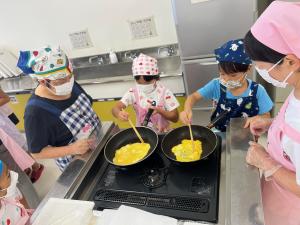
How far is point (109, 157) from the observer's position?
1.31 m

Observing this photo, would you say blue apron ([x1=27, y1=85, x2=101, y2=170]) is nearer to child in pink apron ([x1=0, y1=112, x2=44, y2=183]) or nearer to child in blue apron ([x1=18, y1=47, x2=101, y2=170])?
child in blue apron ([x1=18, y1=47, x2=101, y2=170])

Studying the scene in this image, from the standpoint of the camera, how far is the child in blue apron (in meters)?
1.39

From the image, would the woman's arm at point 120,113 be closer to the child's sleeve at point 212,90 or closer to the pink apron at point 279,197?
the child's sleeve at point 212,90

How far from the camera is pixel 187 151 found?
1196mm

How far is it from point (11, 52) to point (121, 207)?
318 cm

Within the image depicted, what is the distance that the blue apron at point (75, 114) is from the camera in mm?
1452

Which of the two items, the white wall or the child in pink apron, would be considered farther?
the white wall

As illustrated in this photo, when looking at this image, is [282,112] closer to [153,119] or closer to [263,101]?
[263,101]

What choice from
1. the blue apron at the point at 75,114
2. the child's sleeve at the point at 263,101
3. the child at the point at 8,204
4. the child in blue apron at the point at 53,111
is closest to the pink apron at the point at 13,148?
the blue apron at the point at 75,114

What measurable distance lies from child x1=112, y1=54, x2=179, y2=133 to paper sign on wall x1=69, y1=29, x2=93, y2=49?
1490 mm

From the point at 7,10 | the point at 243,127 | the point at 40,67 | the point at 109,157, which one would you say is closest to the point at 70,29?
the point at 7,10

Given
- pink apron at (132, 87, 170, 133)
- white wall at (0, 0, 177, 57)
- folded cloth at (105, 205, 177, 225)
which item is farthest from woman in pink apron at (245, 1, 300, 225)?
white wall at (0, 0, 177, 57)

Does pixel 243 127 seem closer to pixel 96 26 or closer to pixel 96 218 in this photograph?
pixel 96 218

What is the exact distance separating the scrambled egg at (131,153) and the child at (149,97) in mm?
361
